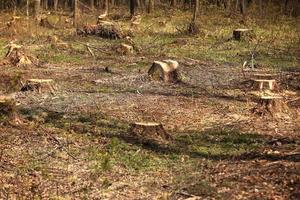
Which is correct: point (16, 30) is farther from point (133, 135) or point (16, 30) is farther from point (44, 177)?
point (44, 177)

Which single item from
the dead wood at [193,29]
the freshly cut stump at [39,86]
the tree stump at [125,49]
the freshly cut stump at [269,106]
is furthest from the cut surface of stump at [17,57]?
the dead wood at [193,29]

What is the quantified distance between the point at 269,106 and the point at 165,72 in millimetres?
4302

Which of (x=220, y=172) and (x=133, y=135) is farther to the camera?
(x=133, y=135)

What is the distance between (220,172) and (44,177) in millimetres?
2530

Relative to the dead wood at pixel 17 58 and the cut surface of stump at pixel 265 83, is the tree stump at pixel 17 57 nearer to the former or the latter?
the dead wood at pixel 17 58

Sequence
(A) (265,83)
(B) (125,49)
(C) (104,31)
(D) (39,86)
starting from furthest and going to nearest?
(C) (104,31) < (B) (125,49) < (A) (265,83) < (D) (39,86)

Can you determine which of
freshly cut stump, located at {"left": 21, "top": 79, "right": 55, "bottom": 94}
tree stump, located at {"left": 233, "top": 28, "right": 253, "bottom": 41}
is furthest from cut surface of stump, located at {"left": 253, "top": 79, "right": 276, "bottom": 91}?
tree stump, located at {"left": 233, "top": 28, "right": 253, "bottom": 41}

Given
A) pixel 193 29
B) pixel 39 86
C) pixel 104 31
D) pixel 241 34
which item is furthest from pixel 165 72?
pixel 193 29

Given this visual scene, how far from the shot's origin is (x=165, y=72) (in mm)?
15031

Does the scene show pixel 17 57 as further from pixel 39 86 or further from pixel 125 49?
pixel 39 86

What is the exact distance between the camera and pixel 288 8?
42.0 metres

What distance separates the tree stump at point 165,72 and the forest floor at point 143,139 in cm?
24

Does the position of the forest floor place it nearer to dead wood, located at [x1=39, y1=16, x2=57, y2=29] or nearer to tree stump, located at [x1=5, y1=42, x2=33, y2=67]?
tree stump, located at [x1=5, y1=42, x2=33, y2=67]

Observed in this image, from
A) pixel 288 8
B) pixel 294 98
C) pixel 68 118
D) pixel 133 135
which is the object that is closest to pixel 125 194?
pixel 133 135
